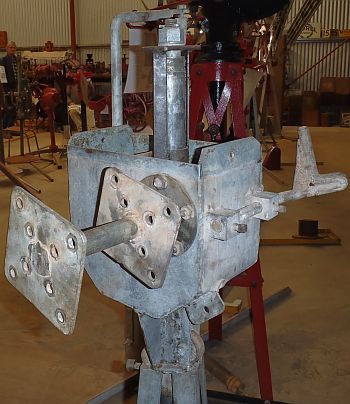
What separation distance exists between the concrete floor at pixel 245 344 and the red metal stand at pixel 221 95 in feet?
2.78

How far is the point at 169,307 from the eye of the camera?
656 millimetres

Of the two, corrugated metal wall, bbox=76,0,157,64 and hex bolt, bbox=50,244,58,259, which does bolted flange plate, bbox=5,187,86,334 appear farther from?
corrugated metal wall, bbox=76,0,157,64

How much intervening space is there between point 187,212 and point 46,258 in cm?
15

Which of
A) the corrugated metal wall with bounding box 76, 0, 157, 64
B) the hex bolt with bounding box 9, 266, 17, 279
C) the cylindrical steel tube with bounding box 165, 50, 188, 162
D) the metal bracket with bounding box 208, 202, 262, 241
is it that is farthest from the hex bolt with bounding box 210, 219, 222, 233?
the corrugated metal wall with bounding box 76, 0, 157, 64

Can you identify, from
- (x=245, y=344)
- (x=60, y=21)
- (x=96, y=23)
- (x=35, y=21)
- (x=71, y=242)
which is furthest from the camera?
(x=35, y=21)

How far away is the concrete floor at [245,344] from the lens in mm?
1859

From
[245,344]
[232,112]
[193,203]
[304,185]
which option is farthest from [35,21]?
Result: [193,203]

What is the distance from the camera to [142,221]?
1.97 ft

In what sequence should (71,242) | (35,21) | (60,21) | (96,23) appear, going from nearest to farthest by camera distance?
(71,242), (96,23), (60,21), (35,21)

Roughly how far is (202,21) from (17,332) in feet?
4.56

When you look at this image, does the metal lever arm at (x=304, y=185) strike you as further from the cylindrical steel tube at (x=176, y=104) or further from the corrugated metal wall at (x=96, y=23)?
the corrugated metal wall at (x=96, y=23)

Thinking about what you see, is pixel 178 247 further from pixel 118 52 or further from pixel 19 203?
pixel 118 52

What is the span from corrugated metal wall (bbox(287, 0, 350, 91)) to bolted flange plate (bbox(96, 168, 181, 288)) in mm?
8777

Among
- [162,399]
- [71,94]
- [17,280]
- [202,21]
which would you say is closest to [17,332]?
[202,21]
